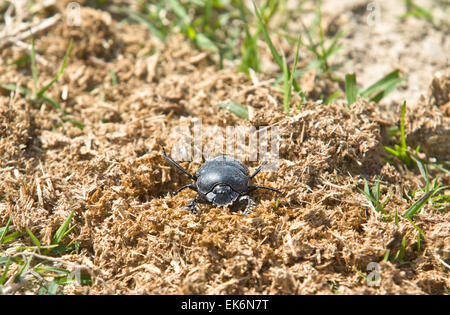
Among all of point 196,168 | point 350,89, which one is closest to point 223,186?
point 196,168

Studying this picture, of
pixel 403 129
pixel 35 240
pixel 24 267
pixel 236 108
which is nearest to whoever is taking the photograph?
pixel 24 267

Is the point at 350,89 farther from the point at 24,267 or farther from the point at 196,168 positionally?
the point at 24,267

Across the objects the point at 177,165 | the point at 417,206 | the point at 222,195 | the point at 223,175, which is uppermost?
the point at 177,165

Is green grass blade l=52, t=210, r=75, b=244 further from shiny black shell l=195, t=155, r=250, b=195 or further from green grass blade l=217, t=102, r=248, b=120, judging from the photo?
green grass blade l=217, t=102, r=248, b=120

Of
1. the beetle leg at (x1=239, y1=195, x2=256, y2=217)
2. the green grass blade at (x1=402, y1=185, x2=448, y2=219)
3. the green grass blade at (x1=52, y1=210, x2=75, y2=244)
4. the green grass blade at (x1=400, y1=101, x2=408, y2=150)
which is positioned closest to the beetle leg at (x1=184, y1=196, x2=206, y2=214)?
the beetle leg at (x1=239, y1=195, x2=256, y2=217)

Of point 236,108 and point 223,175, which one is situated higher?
point 236,108
